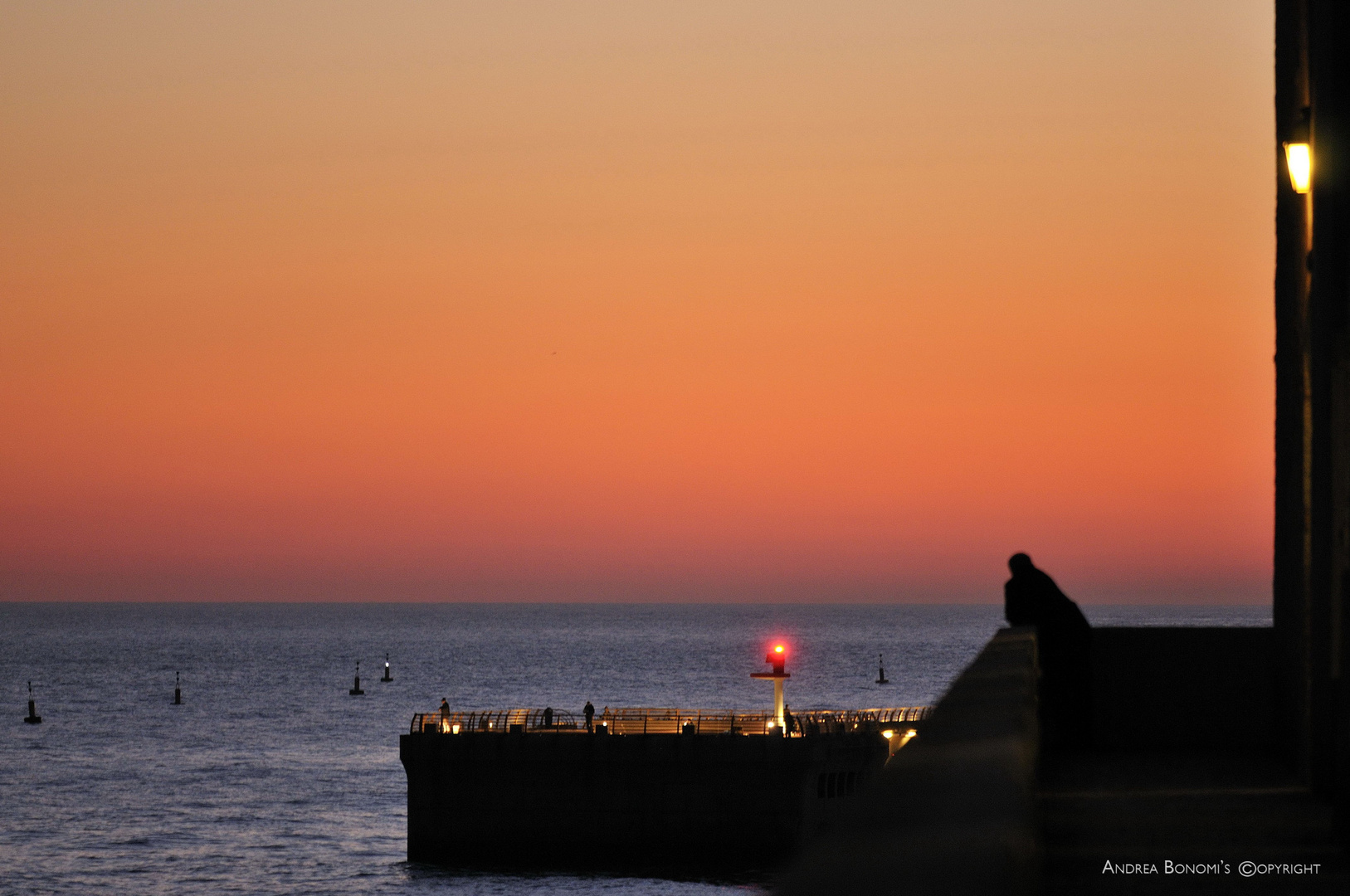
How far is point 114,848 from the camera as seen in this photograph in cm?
6222

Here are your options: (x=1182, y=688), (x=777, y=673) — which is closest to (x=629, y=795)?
(x=777, y=673)

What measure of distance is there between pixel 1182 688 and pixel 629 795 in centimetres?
3536

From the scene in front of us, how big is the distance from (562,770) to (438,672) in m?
132

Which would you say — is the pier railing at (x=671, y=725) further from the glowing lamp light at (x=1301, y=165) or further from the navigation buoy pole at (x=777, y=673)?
the glowing lamp light at (x=1301, y=165)

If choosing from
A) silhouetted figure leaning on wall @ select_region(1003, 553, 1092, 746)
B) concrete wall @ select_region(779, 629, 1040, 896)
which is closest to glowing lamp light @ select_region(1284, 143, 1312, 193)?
silhouetted figure leaning on wall @ select_region(1003, 553, 1092, 746)

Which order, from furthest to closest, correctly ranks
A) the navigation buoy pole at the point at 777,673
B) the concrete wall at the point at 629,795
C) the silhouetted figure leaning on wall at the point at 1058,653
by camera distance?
the navigation buoy pole at the point at 777,673, the concrete wall at the point at 629,795, the silhouetted figure leaning on wall at the point at 1058,653

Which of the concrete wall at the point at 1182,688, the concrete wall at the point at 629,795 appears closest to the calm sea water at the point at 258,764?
the concrete wall at the point at 629,795

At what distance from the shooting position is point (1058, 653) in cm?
1344

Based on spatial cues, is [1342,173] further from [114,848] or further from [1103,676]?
[114,848]

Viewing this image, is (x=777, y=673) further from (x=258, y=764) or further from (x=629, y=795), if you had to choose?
(x=258, y=764)

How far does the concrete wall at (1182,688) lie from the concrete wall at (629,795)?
34.0 m

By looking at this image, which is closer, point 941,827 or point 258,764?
point 941,827

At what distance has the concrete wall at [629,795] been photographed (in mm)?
47719

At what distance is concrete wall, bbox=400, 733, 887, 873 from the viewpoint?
47719 millimetres
